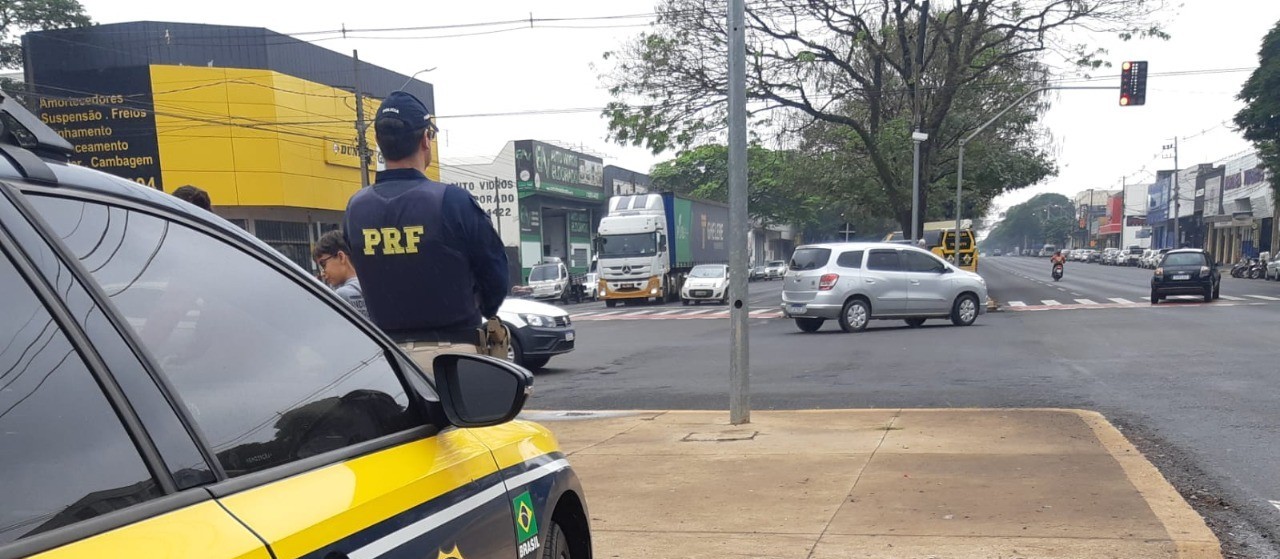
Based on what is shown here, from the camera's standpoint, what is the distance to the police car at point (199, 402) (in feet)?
4.39

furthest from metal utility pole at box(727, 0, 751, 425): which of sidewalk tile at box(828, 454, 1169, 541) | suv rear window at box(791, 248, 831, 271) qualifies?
suv rear window at box(791, 248, 831, 271)

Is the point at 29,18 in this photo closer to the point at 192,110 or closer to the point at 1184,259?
the point at 192,110

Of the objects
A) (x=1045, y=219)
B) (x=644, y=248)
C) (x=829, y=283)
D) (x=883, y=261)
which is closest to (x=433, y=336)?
(x=829, y=283)

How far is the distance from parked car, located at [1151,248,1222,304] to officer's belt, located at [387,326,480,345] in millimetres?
23595

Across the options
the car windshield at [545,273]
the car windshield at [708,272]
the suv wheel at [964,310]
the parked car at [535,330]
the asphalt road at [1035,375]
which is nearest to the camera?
the asphalt road at [1035,375]

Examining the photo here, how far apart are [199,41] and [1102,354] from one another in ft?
83.6

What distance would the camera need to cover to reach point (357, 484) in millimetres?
1811

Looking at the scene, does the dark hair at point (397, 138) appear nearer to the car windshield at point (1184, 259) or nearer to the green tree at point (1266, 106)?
the car windshield at point (1184, 259)

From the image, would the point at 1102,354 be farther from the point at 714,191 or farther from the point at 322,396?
the point at 714,191

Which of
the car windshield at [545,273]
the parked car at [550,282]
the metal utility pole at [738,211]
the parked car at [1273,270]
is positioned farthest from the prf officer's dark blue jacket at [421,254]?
the parked car at [1273,270]

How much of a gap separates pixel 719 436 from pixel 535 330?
555 cm

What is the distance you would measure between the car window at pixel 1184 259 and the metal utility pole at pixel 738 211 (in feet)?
65.3

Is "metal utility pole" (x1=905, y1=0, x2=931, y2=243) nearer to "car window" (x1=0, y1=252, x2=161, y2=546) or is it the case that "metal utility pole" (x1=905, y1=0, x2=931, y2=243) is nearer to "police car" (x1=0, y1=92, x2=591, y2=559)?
"police car" (x1=0, y1=92, x2=591, y2=559)

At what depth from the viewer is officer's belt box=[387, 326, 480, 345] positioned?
385cm
